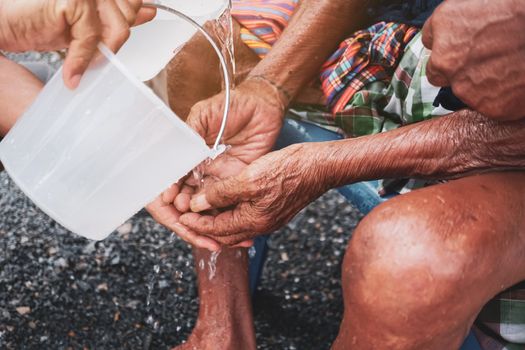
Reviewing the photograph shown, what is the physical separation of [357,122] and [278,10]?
1.42 feet

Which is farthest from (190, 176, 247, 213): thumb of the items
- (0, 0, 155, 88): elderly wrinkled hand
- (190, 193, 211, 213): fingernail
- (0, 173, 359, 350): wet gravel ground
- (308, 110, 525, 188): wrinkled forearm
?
(0, 173, 359, 350): wet gravel ground

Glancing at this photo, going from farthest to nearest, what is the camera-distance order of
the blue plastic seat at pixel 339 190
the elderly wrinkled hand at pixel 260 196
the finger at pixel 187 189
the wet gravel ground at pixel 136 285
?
1. the wet gravel ground at pixel 136 285
2. the finger at pixel 187 189
3. the blue plastic seat at pixel 339 190
4. the elderly wrinkled hand at pixel 260 196

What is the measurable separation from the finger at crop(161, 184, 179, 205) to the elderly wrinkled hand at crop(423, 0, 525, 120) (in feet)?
2.29

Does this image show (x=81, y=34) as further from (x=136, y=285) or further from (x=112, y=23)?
(x=136, y=285)

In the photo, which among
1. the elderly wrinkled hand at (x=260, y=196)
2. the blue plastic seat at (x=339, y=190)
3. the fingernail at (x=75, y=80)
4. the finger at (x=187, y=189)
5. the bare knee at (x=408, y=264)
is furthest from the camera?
the finger at (x=187, y=189)

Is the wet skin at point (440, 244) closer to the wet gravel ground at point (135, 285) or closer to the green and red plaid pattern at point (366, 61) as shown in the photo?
the green and red plaid pattern at point (366, 61)

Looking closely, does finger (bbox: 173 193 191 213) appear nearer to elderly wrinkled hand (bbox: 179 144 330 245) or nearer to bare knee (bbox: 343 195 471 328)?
elderly wrinkled hand (bbox: 179 144 330 245)

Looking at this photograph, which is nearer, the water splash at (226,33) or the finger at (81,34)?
the finger at (81,34)

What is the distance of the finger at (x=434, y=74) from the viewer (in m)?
1.05

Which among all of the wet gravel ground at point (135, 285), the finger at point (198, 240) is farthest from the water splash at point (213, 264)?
the wet gravel ground at point (135, 285)

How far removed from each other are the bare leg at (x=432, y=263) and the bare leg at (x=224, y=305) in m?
0.58

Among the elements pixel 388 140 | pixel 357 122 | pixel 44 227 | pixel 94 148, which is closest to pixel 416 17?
pixel 357 122

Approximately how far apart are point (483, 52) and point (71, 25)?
→ 667 millimetres

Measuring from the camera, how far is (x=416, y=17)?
147cm
